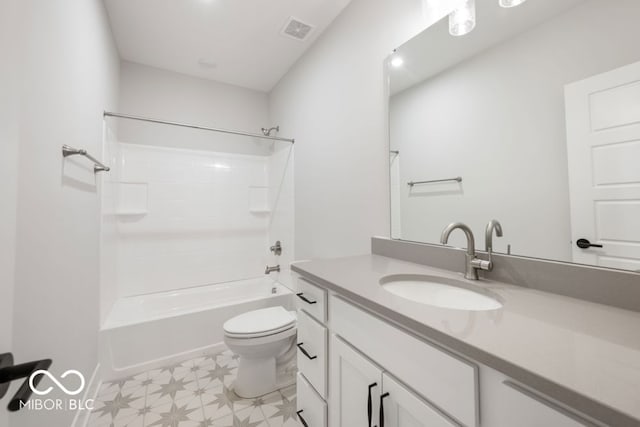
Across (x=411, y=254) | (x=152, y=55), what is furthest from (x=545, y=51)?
(x=152, y=55)

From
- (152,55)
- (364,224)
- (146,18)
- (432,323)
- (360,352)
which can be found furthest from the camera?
(152,55)

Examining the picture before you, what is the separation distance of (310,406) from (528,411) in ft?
3.08

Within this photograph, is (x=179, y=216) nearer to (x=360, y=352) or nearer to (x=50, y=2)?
(x=50, y=2)

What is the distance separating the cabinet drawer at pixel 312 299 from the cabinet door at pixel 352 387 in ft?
0.36

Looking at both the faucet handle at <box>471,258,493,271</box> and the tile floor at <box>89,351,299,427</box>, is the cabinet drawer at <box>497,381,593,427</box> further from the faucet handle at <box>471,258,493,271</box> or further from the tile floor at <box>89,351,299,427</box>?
the tile floor at <box>89,351,299,427</box>

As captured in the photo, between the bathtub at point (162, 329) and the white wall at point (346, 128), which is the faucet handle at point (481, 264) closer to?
the white wall at point (346, 128)

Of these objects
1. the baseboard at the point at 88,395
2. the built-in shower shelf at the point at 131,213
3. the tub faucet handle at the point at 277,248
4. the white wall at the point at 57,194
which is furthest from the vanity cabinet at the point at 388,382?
the built-in shower shelf at the point at 131,213

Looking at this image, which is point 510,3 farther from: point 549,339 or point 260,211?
point 260,211

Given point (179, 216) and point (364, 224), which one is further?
point (179, 216)

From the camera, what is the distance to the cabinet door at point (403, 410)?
1.99ft

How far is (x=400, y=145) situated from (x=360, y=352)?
41.9 inches

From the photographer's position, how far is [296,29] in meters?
2.03

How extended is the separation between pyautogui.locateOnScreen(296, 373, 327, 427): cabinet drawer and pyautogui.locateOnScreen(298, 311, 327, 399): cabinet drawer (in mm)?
37

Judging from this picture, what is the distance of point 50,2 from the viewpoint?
0.99m
